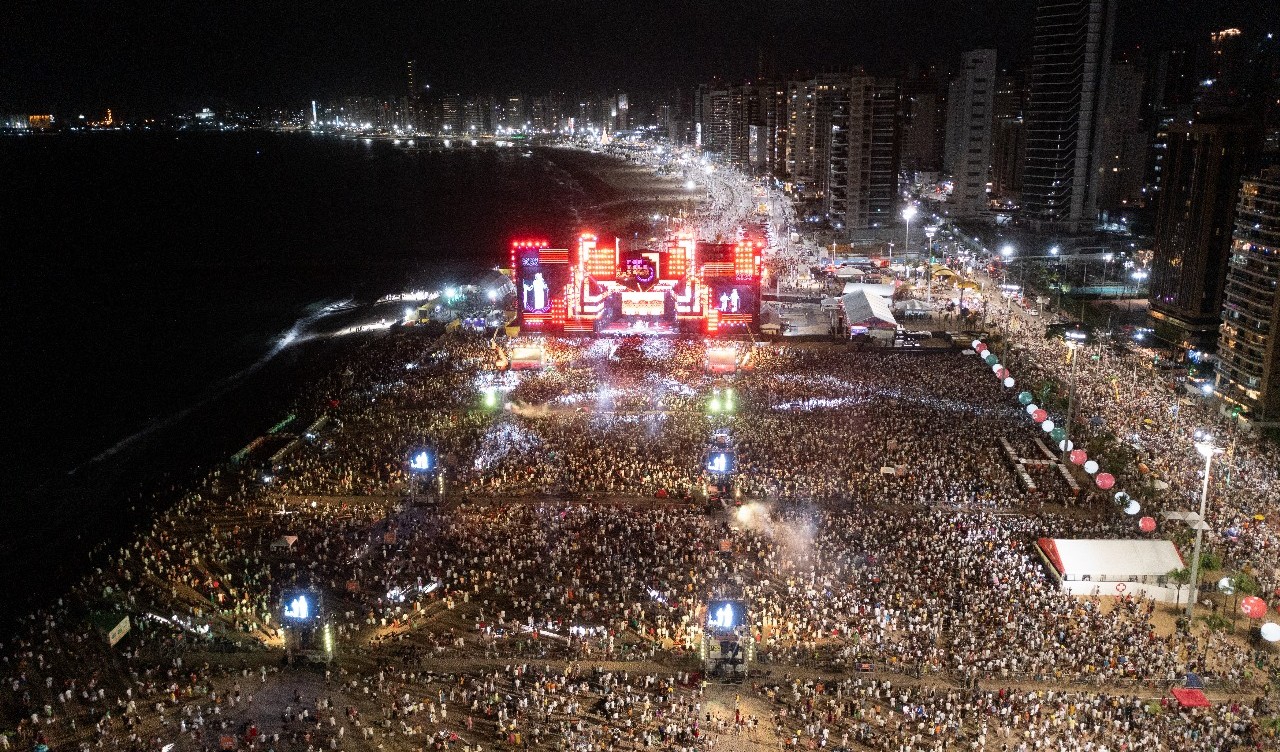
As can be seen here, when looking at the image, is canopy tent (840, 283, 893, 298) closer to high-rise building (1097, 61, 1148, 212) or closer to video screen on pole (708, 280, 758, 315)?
video screen on pole (708, 280, 758, 315)

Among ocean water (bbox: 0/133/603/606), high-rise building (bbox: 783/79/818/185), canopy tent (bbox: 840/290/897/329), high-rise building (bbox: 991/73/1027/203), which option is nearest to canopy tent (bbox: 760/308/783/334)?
canopy tent (bbox: 840/290/897/329)

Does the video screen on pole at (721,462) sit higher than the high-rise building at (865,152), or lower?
lower

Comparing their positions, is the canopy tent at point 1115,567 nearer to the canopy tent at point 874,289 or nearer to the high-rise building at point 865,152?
the canopy tent at point 874,289

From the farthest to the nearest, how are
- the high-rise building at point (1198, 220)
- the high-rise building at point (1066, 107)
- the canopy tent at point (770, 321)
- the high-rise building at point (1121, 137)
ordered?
the high-rise building at point (1121, 137), the high-rise building at point (1066, 107), the canopy tent at point (770, 321), the high-rise building at point (1198, 220)

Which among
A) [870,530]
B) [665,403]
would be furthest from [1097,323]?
[870,530]

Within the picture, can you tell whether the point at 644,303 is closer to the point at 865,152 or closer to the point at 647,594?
the point at 647,594

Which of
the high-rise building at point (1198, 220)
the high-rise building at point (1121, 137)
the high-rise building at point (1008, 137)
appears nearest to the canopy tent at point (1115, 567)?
the high-rise building at point (1198, 220)

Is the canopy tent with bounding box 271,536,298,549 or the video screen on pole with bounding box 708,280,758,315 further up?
the video screen on pole with bounding box 708,280,758,315
